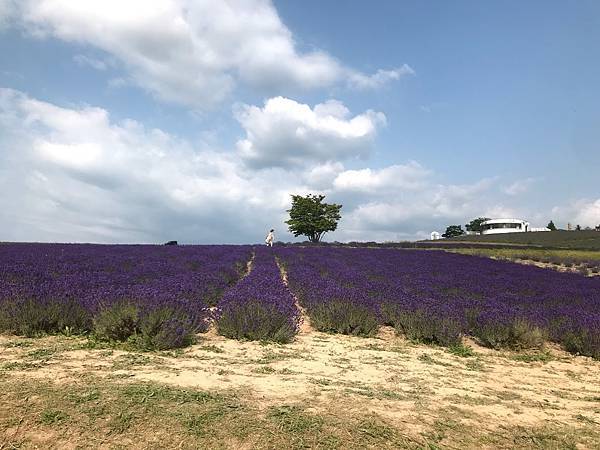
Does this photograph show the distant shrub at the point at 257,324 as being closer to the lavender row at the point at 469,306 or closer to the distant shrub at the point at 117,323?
the distant shrub at the point at 117,323

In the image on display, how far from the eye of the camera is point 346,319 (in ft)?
26.5

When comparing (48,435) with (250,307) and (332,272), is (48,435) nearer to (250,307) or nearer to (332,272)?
(250,307)

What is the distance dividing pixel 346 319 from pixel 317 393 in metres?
4.23

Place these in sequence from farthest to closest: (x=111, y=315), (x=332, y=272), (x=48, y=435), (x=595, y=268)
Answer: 1. (x=595, y=268)
2. (x=332, y=272)
3. (x=111, y=315)
4. (x=48, y=435)

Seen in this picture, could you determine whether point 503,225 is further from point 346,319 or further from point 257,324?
point 257,324

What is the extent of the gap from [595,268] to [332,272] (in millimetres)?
16098

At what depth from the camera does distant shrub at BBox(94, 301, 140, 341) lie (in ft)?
19.2

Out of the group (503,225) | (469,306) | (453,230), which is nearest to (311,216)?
(469,306)

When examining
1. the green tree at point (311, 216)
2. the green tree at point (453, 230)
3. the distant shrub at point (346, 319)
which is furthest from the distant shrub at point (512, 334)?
the green tree at point (453, 230)

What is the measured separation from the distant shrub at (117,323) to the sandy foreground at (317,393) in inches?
16.9

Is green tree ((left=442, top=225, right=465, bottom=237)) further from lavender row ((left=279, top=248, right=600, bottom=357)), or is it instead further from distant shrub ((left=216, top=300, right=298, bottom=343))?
distant shrub ((left=216, top=300, right=298, bottom=343))

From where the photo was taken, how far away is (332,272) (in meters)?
15.6

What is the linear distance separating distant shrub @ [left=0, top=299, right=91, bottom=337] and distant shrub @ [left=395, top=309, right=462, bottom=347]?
5043 mm

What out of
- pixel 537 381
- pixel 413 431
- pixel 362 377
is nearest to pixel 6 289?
pixel 362 377
